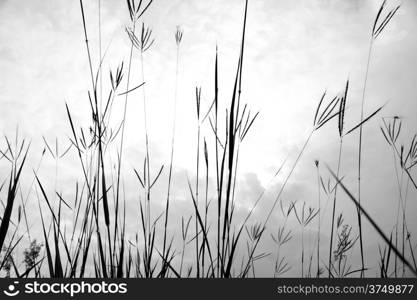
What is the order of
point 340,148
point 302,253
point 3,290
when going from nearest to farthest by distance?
point 3,290, point 340,148, point 302,253

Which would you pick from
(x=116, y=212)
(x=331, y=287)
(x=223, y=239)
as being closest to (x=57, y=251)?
(x=116, y=212)

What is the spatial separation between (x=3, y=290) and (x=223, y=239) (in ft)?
3.10

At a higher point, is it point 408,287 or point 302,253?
point 302,253

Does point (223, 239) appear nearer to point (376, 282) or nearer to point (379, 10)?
point (376, 282)

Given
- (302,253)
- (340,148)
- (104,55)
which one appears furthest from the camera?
(302,253)

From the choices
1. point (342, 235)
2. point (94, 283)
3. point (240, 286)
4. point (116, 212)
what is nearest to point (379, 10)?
point (240, 286)

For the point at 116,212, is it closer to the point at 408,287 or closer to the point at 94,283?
the point at 94,283

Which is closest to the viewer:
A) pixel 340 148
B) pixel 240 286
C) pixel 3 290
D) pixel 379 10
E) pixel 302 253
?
pixel 240 286

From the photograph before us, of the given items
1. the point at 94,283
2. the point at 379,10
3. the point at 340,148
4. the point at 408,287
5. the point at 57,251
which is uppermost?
the point at 379,10

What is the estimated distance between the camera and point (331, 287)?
5.18ft

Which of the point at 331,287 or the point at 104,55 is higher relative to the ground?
Result: the point at 104,55

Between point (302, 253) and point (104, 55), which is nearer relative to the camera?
point (104, 55)

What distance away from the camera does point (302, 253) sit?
10.3 ft

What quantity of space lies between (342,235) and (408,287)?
1.59 meters
